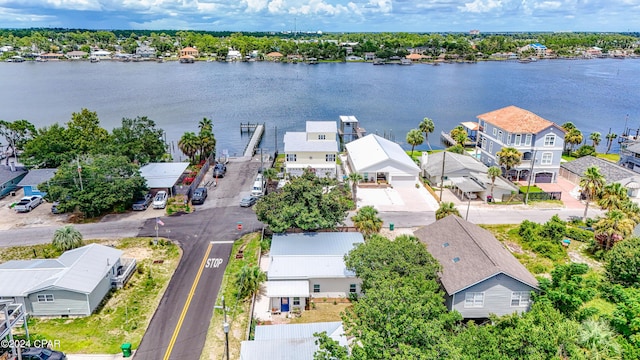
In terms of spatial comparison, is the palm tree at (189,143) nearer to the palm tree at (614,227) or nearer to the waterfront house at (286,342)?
the waterfront house at (286,342)

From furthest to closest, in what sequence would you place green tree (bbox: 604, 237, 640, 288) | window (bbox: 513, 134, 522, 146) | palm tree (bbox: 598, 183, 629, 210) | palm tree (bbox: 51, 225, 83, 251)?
1. window (bbox: 513, 134, 522, 146)
2. palm tree (bbox: 598, 183, 629, 210)
3. palm tree (bbox: 51, 225, 83, 251)
4. green tree (bbox: 604, 237, 640, 288)

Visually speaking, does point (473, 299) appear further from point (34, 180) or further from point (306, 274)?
point (34, 180)

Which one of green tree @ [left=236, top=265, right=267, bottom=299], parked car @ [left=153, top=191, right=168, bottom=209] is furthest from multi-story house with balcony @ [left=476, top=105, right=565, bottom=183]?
parked car @ [left=153, top=191, right=168, bottom=209]

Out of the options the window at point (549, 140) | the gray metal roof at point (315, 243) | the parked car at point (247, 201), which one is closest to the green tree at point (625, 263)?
the gray metal roof at point (315, 243)

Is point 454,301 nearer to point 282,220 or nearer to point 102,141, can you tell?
point 282,220

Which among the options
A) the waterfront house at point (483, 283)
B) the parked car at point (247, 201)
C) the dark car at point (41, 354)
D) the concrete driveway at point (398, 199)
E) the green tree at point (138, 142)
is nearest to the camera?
the dark car at point (41, 354)

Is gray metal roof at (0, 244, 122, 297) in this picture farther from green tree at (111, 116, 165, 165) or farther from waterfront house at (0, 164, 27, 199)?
waterfront house at (0, 164, 27, 199)

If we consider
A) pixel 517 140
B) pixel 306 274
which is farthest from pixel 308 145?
pixel 306 274
